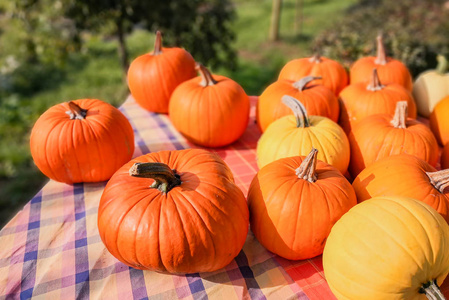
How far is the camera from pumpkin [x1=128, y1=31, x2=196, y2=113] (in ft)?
8.41

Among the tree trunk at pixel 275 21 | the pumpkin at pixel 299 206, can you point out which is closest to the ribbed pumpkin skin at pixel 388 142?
the pumpkin at pixel 299 206

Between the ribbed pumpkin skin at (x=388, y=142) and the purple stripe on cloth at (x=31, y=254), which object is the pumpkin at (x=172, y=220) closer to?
the purple stripe on cloth at (x=31, y=254)

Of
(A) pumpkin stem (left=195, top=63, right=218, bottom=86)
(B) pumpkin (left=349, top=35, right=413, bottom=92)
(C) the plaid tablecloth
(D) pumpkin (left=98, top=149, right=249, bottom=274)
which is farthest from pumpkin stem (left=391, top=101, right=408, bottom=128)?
(A) pumpkin stem (left=195, top=63, right=218, bottom=86)

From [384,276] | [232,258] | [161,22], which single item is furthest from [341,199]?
[161,22]

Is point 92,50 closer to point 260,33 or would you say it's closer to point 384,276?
point 260,33

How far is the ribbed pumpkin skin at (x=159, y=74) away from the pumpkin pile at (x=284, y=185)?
28 centimetres

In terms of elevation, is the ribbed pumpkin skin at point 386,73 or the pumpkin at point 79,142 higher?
the ribbed pumpkin skin at point 386,73

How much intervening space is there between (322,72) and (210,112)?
88 cm

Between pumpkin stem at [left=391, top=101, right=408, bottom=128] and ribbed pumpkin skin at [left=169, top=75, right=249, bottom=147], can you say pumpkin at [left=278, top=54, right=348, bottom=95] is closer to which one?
ribbed pumpkin skin at [left=169, top=75, right=249, bottom=147]

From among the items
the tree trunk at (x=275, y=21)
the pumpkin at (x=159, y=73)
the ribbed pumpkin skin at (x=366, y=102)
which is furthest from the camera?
the tree trunk at (x=275, y=21)

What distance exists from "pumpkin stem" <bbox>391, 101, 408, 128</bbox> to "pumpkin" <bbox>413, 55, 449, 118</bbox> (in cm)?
98

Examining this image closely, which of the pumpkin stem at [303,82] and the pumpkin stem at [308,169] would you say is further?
the pumpkin stem at [303,82]

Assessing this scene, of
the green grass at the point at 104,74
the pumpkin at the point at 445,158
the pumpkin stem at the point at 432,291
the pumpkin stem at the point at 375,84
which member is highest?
the pumpkin stem at the point at 375,84

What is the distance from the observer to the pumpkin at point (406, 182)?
1.42m
